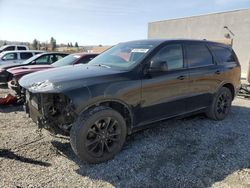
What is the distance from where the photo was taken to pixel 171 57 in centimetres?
477

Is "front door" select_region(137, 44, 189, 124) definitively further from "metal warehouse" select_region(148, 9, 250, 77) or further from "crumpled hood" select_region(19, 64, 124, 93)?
"metal warehouse" select_region(148, 9, 250, 77)

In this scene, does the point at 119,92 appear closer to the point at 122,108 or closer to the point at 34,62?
the point at 122,108

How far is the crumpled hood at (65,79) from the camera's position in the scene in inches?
140

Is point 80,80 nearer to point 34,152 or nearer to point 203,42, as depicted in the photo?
point 34,152

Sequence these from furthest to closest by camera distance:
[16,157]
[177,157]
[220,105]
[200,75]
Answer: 1. [220,105]
2. [200,75]
3. [177,157]
4. [16,157]

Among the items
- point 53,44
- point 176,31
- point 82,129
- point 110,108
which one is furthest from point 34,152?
point 53,44

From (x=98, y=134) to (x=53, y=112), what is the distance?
0.72 meters

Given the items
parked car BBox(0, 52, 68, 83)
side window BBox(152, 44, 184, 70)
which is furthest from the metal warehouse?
side window BBox(152, 44, 184, 70)

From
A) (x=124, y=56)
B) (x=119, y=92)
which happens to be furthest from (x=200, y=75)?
(x=119, y=92)

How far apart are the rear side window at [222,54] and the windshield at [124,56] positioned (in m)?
1.87

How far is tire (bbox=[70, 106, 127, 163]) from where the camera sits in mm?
3600

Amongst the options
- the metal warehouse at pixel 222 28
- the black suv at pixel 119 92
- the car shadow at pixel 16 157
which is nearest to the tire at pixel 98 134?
the black suv at pixel 119 92

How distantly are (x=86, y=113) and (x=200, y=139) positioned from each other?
7.38 ft

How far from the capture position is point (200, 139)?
A: 4.78m
